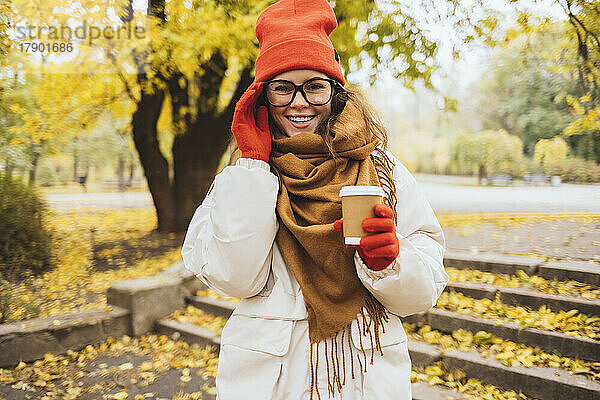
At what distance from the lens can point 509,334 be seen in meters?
3.69

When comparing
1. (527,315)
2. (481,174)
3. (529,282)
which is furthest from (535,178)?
(527,315)

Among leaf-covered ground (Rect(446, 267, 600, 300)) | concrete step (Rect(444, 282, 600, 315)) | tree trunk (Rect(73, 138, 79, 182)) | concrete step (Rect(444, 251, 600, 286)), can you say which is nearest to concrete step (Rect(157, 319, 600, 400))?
concrete step (Rect(444, 282, 600, 315))

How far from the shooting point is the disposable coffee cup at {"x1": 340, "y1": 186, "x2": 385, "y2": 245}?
45.4 inches

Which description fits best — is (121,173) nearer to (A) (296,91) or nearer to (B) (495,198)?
(B) (495,198)

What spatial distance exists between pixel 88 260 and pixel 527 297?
6399mm

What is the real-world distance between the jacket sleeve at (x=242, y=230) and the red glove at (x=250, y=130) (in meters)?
0.04

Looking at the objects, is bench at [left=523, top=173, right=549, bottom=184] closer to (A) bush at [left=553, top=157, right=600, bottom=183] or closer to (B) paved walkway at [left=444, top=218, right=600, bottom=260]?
(A) bush at [left=553, top=157, right=600, bottom=183]

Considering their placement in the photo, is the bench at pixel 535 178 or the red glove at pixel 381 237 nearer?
the red glove at pixel 381 237

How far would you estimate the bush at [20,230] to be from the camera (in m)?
5.72

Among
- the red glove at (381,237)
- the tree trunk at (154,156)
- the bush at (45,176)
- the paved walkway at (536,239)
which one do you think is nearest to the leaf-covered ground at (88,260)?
the tree trunk at (154,156)

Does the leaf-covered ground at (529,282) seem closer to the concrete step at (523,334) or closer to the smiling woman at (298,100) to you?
the concrete step at (523,334)

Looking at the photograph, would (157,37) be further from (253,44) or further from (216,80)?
(216,80)

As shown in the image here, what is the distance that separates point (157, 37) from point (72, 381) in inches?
169

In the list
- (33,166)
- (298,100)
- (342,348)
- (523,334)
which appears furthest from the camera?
(33,166)
